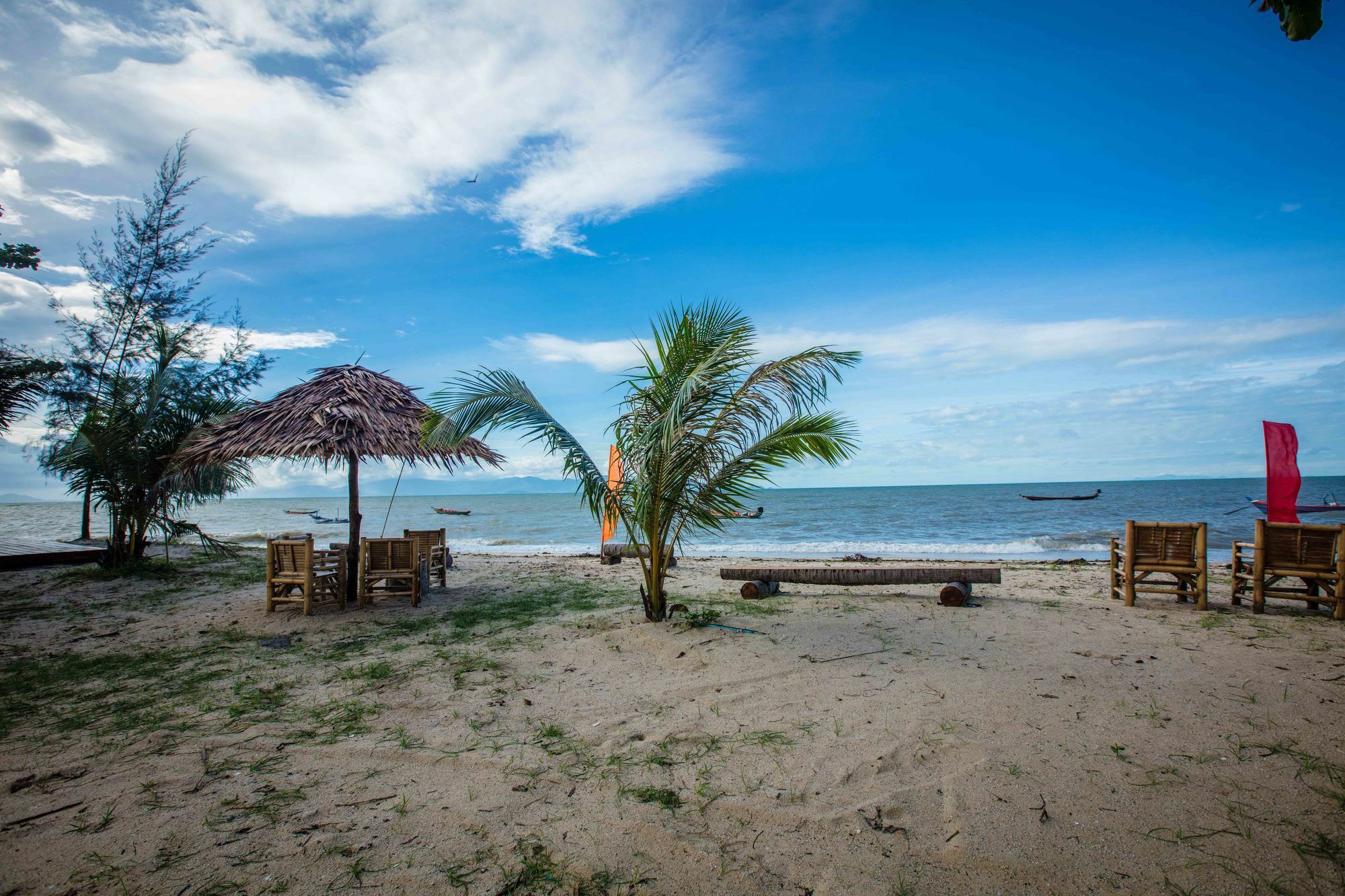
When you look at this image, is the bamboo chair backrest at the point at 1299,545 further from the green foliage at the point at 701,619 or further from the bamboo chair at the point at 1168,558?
the green foliage at the point at 701,619

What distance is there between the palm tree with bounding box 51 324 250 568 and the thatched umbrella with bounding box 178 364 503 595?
1849 mm

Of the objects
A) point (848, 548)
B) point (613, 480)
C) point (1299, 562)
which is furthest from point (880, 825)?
point (848, 548)

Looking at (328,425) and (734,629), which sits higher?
(328,425)

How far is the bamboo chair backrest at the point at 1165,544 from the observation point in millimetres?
6668

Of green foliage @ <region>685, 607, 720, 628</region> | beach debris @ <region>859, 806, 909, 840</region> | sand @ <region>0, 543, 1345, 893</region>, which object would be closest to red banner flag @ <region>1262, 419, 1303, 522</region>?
sand @ <region>0, 543, 1345, 893</region>

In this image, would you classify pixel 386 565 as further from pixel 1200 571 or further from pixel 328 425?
pixel 1200 571

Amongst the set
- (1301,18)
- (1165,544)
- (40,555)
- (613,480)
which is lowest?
(40,555)

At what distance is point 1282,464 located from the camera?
7.76m

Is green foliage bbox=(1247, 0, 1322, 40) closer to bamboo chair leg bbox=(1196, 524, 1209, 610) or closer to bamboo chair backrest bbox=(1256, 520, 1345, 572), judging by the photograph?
bamboo chair backrest bbox=(1256, 520, 1345, 572)

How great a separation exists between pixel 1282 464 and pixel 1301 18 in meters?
8.09

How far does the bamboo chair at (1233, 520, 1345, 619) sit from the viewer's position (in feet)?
19.6

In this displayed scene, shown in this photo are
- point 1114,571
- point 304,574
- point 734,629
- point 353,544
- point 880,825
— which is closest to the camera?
point 880,825

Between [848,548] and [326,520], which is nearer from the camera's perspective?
[848,548]

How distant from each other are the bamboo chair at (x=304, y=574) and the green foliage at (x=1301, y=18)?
796cm
